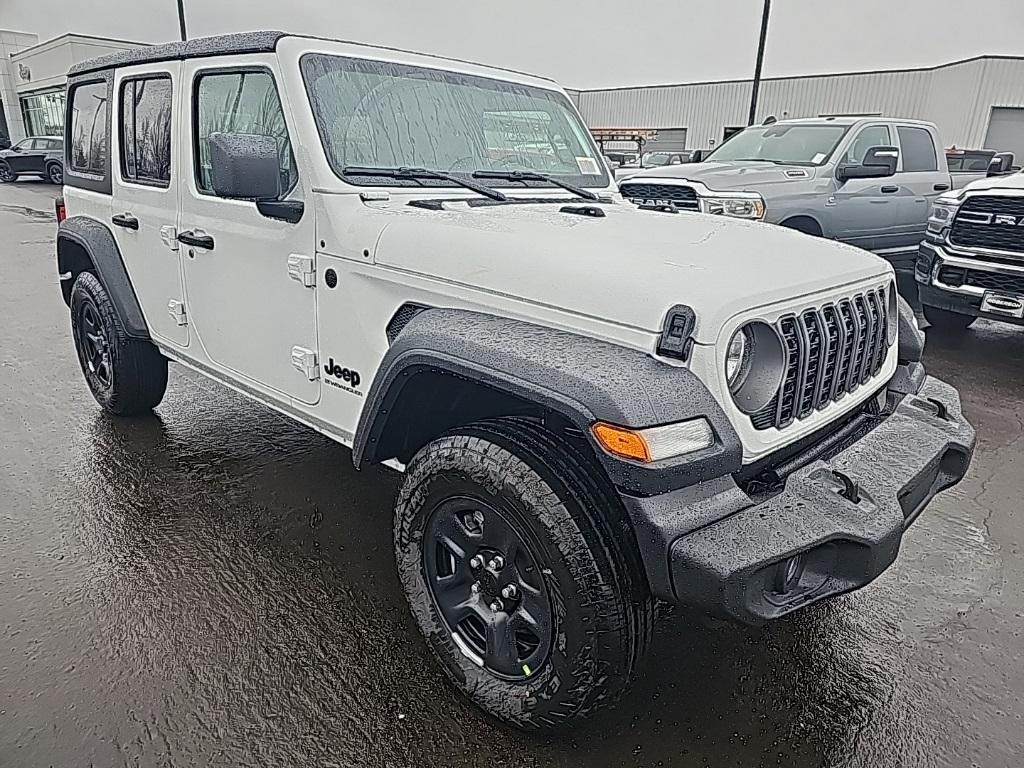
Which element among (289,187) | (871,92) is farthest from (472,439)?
(871,92)

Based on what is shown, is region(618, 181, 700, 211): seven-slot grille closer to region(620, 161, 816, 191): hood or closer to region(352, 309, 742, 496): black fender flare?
region(620, 161, 816, 191): hood

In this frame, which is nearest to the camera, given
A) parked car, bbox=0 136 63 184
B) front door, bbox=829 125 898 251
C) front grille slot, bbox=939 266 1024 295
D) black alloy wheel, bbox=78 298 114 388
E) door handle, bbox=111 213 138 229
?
door handle, bbox=111 213 138 229

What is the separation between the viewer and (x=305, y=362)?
9.29 feet

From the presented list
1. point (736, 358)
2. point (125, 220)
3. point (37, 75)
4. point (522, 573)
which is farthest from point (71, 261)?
point (37, 75)

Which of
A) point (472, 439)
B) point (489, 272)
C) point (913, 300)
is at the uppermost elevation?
point (489, 272)

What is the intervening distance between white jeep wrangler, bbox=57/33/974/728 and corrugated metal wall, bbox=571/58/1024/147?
22.2m

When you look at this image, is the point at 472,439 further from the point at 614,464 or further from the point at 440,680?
the point at 440,680

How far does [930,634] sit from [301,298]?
2668mm

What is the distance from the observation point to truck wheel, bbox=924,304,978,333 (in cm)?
719

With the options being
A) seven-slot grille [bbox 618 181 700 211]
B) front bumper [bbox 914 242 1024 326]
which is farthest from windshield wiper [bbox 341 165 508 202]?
front bumper [bbox 914 242 1024 326]

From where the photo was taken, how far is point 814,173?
7.29 m

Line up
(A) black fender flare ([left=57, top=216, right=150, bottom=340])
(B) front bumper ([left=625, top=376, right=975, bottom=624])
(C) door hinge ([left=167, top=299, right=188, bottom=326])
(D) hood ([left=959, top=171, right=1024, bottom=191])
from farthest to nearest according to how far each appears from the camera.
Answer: (D) hood ([left=959, top=171, right=1024, bottom=191]), (A) black fender flare ([left=57, top=216, right=150, bottom=340]), (C) door hinge ([left=167, top=299, right=188, bottom=326]), (B) front bumper ([left=625, top=376, right=975, bottom=624])

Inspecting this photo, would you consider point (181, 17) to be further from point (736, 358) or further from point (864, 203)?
point (736, 358)

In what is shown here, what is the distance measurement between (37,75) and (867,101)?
4104cm
